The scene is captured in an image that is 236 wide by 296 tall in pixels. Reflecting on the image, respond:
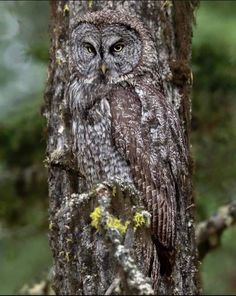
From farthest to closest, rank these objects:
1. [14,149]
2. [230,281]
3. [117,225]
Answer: [230,281] < [14,149] < [117,225]

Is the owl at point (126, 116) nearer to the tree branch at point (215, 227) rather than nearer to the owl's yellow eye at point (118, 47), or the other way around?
the owl's yellow eye at point (118, 47)

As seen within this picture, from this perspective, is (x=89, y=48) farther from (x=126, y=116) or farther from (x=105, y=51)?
(x=126, y=116)

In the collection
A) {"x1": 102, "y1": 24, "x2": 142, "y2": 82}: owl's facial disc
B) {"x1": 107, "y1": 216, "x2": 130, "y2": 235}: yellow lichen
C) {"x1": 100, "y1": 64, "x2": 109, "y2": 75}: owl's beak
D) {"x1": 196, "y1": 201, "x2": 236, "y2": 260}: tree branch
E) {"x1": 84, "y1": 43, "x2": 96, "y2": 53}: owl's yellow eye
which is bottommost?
{"x1": 107, "y1": 216, "x2": 130, "y2": 235}: yellow lichen

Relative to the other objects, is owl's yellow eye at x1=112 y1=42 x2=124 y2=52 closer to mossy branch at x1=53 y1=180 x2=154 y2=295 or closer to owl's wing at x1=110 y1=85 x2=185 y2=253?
owl's wing at x1=110 y1=85 x2=185 y2=253

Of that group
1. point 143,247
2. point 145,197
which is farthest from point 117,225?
point 145,197

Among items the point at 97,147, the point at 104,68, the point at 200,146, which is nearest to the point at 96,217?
the point at 97,147

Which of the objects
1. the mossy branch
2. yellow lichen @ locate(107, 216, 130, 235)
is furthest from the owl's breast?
yellow lichen @ locate(107, 216, 130, 235)

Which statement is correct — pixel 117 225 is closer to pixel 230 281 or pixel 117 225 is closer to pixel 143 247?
pixel 143 247
